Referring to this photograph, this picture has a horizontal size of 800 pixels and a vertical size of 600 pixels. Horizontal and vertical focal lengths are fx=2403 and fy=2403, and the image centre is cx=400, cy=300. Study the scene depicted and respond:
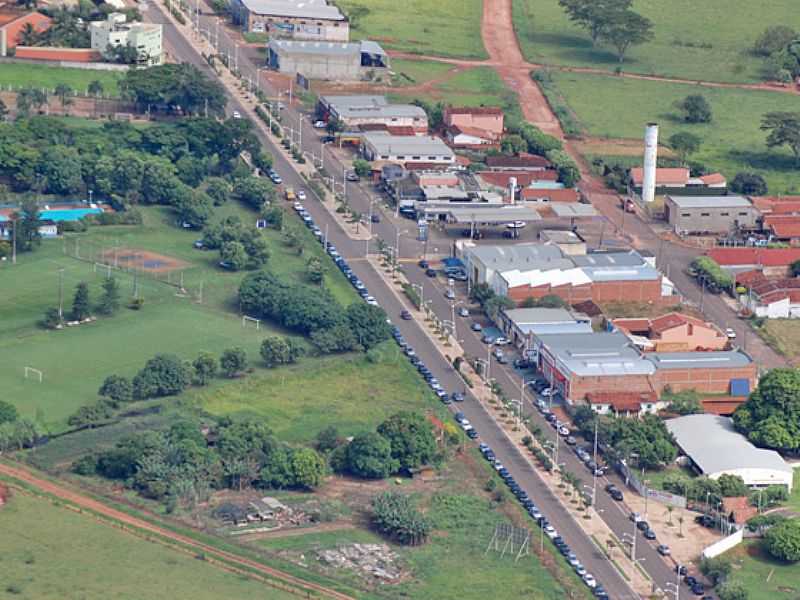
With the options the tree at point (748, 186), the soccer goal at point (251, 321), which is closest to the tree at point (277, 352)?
the soccer goal at point (251, 321)

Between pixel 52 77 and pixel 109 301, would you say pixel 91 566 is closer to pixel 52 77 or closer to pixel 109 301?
pixel 109 301

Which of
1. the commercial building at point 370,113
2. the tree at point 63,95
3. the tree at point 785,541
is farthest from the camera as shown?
the commercial building at point 370,113

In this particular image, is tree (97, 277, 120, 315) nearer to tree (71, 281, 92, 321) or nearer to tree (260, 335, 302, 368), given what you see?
tree (71, 281, 92, 321)

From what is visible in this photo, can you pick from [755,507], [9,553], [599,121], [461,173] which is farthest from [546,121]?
[9,553]

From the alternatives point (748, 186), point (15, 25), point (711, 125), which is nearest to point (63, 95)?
point (15, 25)

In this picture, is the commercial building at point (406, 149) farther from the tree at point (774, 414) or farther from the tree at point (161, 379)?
the tree at point (774, 414)

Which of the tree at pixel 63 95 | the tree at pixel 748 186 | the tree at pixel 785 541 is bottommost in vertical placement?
the tree at pixel 785 541
